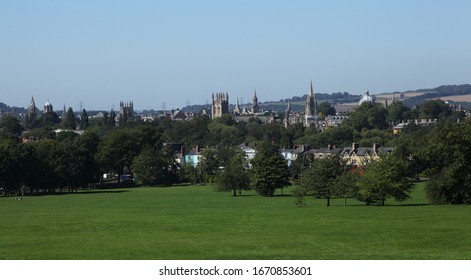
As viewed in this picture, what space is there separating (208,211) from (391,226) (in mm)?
15773

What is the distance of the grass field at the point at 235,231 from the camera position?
126 feet

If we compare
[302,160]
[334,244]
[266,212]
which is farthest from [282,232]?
[302,160]

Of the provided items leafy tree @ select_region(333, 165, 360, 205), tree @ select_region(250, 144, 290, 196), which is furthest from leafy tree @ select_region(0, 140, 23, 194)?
leafy tree @ select_region(333, 165, 360, 205)

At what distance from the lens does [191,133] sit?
191m

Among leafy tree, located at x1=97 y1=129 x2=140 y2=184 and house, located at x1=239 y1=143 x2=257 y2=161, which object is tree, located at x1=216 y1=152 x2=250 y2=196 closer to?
leafy tree, located at x1=97 y1=129 x2=140 y2=184

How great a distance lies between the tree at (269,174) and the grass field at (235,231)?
381 inches

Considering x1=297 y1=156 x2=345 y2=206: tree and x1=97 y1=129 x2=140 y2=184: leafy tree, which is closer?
x1=297 y1=156 x2=345 y2=206: tree

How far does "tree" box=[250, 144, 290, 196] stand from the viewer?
8244cm

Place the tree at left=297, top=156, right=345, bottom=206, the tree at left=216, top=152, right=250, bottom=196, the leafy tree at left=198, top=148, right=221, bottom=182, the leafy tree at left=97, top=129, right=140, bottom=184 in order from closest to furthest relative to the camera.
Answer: the tree at left=297, top=156, right=345, bottom=206 < the tree at left=216, top=152, right=250, bottom=196 < the leafy tree at left=97, top=129, right=140, bottom=184 < the leafy tree at left=198, top=148, right=221, bottom=182

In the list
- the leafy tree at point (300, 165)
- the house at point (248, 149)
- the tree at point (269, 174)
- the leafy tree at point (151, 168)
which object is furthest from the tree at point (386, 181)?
the house at point (248, 149)

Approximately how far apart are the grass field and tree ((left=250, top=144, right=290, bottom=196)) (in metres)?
9.69

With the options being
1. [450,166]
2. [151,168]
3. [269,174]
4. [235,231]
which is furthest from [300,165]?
[235,231]

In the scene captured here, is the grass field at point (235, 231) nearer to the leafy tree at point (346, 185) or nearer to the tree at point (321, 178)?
the leafy tree at point (346, 185)
